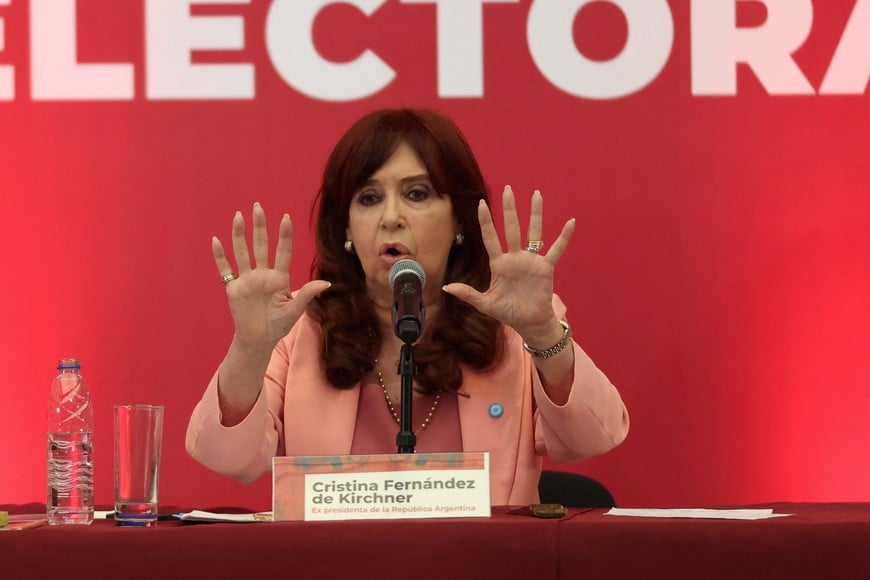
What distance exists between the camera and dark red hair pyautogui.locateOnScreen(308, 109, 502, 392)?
2.62m

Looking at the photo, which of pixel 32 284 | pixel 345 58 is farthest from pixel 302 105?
pixel 32 284

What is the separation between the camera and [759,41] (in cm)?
355

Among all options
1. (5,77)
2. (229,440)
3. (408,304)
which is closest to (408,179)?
(229,440)

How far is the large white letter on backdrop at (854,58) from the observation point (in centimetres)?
356

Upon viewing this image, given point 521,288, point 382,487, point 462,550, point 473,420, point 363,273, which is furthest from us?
point 363,273

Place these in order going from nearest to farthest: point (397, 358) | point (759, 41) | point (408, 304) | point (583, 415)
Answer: point (408, 304)
point (583, 415)
point (397, 358)
point (759, 41)

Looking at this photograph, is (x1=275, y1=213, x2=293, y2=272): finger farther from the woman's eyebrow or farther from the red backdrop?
the red backdrop

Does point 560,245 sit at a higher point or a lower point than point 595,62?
lower

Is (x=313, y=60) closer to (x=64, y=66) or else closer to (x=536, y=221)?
(x=64, y=66)

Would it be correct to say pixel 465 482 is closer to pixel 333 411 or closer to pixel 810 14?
pixel 333 411

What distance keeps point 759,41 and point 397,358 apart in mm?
1572

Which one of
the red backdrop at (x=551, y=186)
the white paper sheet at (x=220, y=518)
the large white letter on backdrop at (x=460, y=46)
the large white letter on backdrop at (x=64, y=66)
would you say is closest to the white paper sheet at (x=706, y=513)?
the white paper sheet at (x=220, y=518)

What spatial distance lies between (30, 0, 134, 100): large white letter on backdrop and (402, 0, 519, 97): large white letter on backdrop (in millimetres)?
850

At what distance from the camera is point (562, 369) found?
2.24 metres
